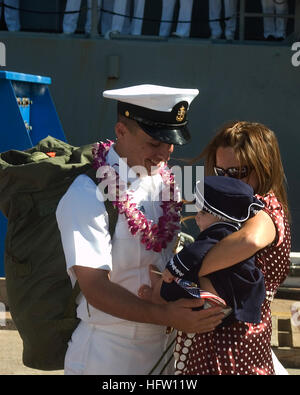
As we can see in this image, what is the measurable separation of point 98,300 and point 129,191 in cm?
43

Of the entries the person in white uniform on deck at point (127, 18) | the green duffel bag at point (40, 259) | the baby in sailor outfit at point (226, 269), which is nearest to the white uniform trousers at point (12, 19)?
the person in white uniform on deck at point (127, 18)

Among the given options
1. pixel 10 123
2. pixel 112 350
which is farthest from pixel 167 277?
pixel 10 123

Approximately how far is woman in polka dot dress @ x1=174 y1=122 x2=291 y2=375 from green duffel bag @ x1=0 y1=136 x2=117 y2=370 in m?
0.40

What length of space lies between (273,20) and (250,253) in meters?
8.64

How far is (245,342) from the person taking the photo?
2441mm

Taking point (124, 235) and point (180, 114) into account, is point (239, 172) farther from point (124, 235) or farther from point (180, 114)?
point (124, 235)

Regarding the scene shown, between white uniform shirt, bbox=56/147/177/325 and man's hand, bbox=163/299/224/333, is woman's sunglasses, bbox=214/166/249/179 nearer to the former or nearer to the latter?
white uniform shirt, bbox=56/147/177/325

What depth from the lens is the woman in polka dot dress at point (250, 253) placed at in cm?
234

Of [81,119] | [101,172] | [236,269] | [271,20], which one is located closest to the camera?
[236,269]

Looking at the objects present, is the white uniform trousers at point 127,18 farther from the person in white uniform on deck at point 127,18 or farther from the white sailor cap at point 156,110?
the white sailor cap at point 156,110

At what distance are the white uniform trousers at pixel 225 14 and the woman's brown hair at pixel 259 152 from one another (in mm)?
7780
